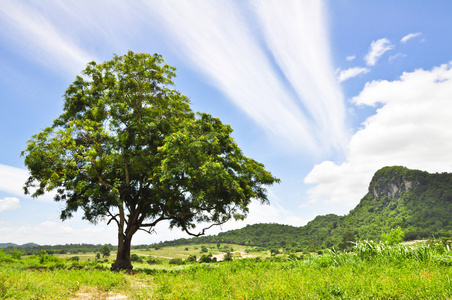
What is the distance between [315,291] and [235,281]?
2895 mm

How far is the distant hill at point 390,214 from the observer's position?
327 ft

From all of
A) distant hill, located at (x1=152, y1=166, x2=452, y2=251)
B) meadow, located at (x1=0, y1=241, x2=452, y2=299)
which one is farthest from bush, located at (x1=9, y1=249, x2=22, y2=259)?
distant hill, located at (x1=152, y1=166, x2=452, y2=251)

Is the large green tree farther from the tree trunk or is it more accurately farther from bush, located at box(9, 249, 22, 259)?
bush, located at box(9, 249, 22, 259)

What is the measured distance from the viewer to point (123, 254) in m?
17.4

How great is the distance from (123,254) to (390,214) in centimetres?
17668

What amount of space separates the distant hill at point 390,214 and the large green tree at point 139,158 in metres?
69.4

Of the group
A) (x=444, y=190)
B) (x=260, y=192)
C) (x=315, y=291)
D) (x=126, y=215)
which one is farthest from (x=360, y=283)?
(x=444, y=190)

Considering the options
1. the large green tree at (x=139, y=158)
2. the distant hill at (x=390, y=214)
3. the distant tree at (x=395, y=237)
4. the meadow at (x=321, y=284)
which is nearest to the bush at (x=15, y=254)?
the large green tree at (x=139, y=158)

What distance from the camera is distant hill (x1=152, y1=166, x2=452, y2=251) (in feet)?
327

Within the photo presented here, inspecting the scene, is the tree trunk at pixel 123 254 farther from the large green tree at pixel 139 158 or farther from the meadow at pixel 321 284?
the meadow at pixel 321 284

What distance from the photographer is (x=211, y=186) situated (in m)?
15.1

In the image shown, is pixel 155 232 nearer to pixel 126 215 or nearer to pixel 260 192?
pixel 126 215

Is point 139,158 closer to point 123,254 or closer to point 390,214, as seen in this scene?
point 123,254

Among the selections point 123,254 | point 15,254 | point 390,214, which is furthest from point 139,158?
point 390,214
